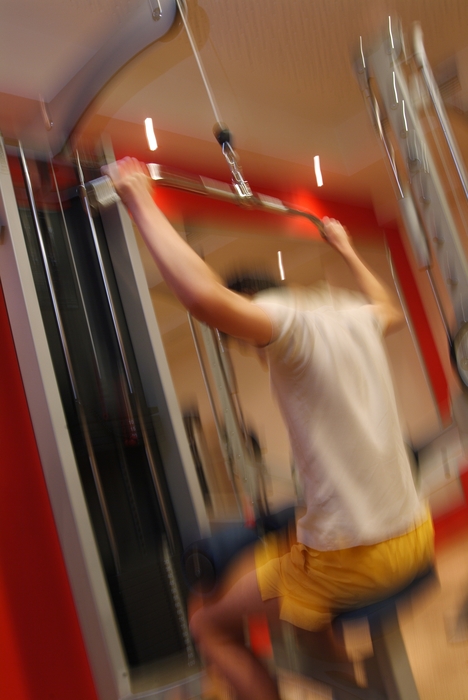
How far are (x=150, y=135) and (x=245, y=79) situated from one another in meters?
0.29

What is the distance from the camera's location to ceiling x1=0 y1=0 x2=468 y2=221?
1071mm

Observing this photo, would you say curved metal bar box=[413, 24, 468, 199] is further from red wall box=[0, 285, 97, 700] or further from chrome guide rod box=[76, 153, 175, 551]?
red wall box=[0, 285, 97, 700]

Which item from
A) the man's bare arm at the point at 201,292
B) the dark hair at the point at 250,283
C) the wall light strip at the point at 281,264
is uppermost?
the wall light strip at the point at 281,264

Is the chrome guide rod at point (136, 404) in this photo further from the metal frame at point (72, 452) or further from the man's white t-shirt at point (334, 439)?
the man's white t-shirt at point (334, 439)

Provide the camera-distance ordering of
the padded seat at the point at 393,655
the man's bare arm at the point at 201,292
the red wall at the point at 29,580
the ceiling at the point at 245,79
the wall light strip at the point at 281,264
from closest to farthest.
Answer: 1. the man's bare arm at the point at 201,292
2. the padded seat at the point at 393,655
3. the red wall at the point at 29,580
4. the ceiling at the point at 245,79
5. the wall light strip at the point at 281,264

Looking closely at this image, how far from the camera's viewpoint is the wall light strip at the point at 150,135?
Answer: 136cm

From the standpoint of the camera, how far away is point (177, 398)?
114cm

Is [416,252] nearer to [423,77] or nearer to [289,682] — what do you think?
[423,77]

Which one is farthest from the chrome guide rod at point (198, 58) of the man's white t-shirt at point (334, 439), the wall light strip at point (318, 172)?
the man's white t-shirt at point (334, 439)

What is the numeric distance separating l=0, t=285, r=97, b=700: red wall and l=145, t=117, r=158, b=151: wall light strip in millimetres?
631

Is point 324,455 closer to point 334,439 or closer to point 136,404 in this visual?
point 334,439

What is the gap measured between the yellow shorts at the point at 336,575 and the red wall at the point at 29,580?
452 millimetres

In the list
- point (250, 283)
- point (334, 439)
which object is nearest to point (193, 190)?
point (250, 283)

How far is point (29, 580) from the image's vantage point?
99 cm
